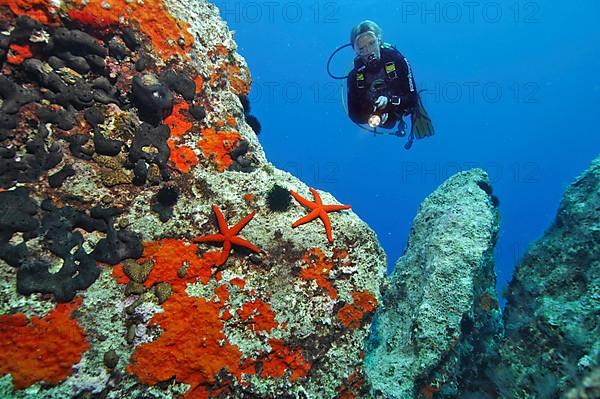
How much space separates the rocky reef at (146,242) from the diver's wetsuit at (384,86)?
8.01 ft

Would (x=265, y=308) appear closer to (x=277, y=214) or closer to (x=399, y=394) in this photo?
(x=277, y=214)

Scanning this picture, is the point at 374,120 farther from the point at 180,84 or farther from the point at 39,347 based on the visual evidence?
the point at 39,347

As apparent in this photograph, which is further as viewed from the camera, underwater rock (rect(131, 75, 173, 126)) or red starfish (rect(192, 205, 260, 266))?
underwater rock (rect(131, 75, 173, 126))

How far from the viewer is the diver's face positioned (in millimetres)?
6383

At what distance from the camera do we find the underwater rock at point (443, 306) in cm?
588

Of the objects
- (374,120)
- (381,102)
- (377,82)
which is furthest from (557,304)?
(377,82)

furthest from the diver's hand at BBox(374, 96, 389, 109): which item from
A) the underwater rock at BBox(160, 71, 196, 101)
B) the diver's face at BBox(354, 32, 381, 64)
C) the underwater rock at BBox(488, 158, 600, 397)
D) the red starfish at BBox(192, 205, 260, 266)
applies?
the underwater rock at BBox(488, 158, 600, 397)

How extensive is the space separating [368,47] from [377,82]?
68 cm

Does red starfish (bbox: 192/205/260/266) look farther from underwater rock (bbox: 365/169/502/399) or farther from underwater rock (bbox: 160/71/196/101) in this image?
underwater rock (bbox: 365/169/502/399)

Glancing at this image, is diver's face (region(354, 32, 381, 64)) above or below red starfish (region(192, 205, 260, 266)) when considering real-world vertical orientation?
above

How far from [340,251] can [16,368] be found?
3.76m

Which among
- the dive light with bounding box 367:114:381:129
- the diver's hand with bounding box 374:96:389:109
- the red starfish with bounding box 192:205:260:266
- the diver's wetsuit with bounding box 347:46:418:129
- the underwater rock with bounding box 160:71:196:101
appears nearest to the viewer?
the red starfish with bounding box 192:205:260:266

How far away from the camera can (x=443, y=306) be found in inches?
245

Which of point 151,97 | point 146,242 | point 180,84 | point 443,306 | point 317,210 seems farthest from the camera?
point 443,306
